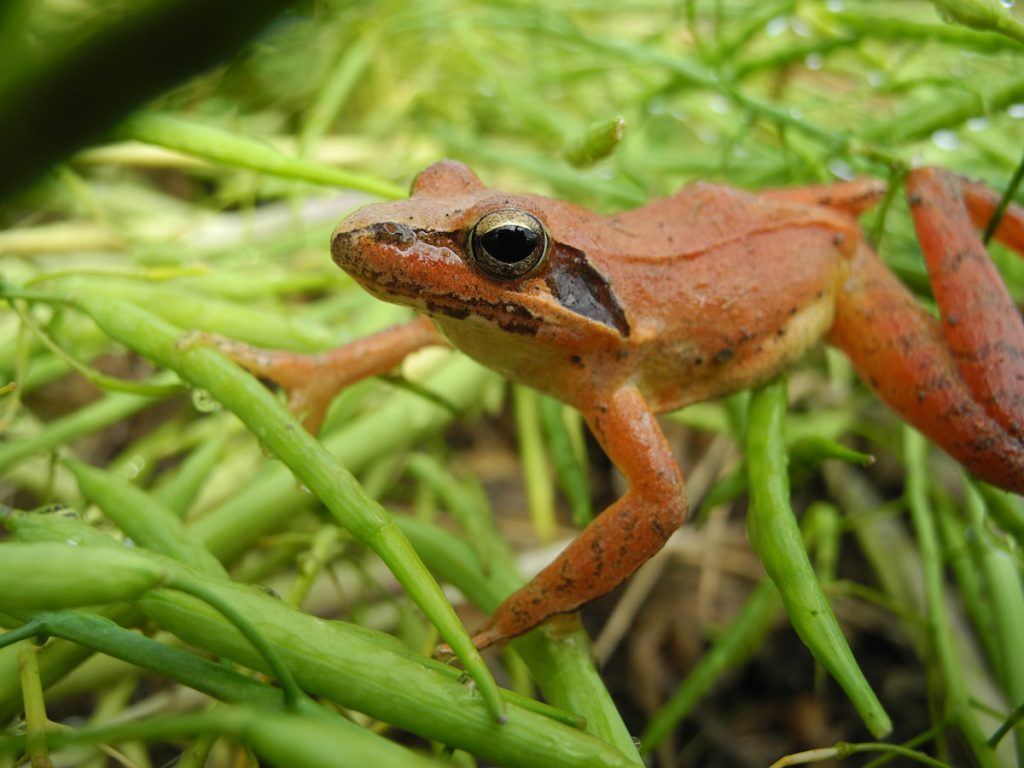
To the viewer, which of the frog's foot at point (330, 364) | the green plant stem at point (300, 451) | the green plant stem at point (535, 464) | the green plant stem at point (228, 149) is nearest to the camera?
the green plant stem at point (300, 451)

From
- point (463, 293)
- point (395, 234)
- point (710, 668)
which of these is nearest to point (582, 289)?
point (463, 293)

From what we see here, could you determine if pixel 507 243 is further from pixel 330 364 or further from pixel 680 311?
pixel 330 364

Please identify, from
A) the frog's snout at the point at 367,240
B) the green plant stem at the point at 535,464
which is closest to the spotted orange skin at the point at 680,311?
the frog's snout at the point at 367,240

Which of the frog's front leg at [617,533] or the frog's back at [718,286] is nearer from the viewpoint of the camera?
the frog's front leg at [617,533]

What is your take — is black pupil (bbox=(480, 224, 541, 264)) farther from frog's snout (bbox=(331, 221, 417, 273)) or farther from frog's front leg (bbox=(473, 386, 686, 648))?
frog's front leg (bbox=(473, 386, 686, 648))

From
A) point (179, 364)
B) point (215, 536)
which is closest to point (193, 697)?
point (215, 536)

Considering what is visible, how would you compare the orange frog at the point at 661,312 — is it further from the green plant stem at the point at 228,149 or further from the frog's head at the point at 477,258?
the green plant stem at the point at 228,149
